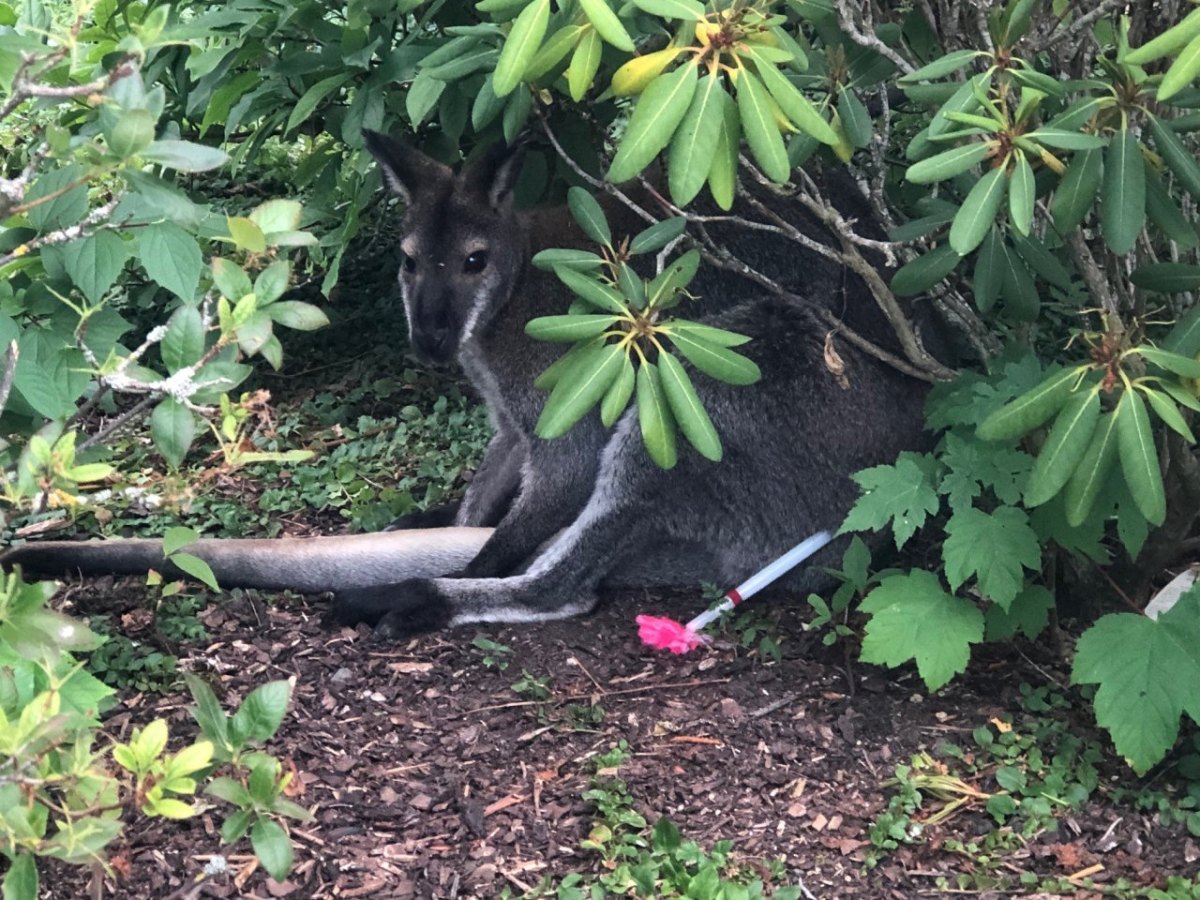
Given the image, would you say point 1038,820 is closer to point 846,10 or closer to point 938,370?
point 938,370

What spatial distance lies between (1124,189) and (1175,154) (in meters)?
0.13

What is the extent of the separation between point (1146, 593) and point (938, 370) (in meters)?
0.90

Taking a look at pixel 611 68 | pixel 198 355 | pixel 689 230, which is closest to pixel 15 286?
pixel 198 355

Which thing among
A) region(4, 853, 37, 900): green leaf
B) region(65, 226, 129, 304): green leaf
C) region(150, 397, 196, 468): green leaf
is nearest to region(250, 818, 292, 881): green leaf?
region(4, 853, 37, 900): green leaf

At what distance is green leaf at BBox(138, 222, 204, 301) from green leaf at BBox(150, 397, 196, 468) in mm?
406

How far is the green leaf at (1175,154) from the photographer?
9.33 feet

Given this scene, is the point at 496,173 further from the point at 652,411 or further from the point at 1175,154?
the point at 1175,154

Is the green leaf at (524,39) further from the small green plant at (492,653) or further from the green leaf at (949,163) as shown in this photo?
the small green plant at (492,653)

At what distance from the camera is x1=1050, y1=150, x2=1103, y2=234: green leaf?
113 inches

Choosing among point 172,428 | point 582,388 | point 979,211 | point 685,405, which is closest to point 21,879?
point 172,428

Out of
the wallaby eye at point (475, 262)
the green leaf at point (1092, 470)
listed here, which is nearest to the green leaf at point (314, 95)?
the wallaby eye at point (475, 262)

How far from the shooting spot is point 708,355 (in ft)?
10.5

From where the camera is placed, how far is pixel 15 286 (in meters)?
3.21

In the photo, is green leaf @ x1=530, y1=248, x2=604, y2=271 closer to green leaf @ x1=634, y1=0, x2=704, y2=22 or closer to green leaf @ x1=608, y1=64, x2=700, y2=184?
green leaf @ x1=608, y1=64, x2=700, y2=184
